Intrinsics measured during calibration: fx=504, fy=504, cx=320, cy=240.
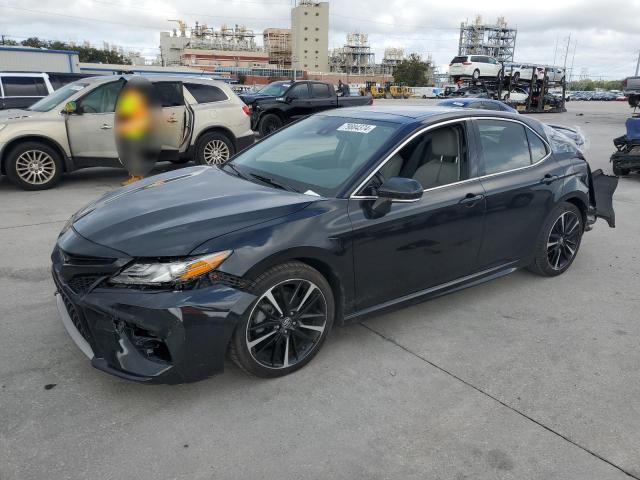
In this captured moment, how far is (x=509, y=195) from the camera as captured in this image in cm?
399

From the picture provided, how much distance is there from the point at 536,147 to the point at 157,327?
141 inches

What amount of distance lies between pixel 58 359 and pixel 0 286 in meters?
1.56

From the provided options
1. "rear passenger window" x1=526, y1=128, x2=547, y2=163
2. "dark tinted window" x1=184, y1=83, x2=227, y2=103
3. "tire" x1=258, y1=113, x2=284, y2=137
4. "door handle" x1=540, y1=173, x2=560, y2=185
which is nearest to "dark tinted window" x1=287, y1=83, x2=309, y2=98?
"tire" x1=258, y1=113, x2=284, y2=137

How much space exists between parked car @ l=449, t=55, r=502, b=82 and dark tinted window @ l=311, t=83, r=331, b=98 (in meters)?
22.7

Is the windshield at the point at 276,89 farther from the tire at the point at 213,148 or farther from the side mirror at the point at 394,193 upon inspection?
the side mirror at the point at 394,193

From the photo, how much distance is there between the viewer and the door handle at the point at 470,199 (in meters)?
3.67

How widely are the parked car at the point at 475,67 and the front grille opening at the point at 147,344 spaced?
119 feet

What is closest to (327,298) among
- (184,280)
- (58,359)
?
(184,280)

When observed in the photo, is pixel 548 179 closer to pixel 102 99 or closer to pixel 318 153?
pixel 318 153

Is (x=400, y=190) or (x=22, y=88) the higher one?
(x=22, y=88)

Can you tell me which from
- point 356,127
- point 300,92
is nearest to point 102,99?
point 356,127

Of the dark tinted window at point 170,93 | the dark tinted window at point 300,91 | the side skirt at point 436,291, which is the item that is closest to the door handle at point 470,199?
the side skirt at point 436,291

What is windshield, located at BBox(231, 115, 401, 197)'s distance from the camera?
3393mm

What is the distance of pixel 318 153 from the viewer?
12.5 ft
